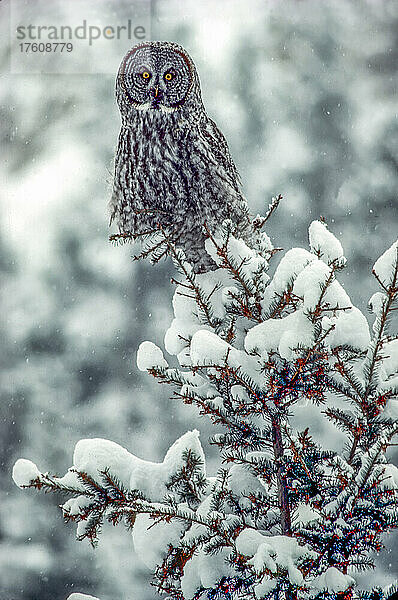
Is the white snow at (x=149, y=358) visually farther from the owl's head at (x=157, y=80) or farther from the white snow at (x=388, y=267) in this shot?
the owl's head at (x=157, y=80)

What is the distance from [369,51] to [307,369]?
11.6ft

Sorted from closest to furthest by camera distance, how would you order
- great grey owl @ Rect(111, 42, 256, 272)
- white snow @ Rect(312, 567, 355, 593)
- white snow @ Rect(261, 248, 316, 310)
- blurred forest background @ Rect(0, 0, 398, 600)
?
white snow @ Rect(312, 567, 355, 593)
white snow @ Rect(261, 248, 316, 310)
great grey owl @ Rect(111, 42, 256, 272)
blurred forest background @ Rect(0, 0, 398, 600)

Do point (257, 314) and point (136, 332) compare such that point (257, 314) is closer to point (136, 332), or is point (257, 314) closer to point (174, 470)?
point (174, 470)

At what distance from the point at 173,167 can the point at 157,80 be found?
0.29 meters

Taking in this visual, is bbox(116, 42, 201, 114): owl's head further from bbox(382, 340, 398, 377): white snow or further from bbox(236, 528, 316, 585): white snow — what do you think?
bbox(236, 528, 316, 585): white snow

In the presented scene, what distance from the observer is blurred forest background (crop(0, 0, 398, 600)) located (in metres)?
4.14

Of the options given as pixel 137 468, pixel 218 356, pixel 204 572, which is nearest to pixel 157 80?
pixel 218 356

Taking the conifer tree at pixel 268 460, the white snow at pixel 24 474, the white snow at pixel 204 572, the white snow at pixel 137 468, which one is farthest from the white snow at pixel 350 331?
the white snow at pixel 24 474

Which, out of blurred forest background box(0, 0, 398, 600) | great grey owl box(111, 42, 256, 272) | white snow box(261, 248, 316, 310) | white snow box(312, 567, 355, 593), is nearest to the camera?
white snow box(312, 567, 355, 593)

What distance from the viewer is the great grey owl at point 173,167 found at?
1.85 metres

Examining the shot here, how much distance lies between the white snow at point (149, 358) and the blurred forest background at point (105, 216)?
112 inches

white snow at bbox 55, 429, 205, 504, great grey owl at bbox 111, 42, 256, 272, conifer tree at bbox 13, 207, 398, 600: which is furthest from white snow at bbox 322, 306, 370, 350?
great grey owl at bbox 111, 42, 256, 272

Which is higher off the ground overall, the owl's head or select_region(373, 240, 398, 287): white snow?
the owl's head

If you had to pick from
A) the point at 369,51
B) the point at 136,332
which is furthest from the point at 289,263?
the point at 369,51
